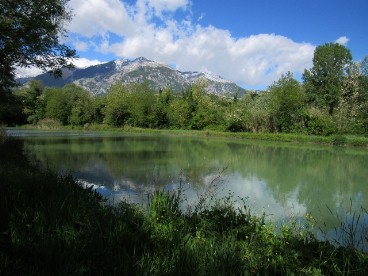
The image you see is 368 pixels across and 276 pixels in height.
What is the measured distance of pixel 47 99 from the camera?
8131 cm

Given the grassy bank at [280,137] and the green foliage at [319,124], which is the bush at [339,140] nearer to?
the grassy bank at [280,137]

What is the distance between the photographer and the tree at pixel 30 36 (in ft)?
46.5

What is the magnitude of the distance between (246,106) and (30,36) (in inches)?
1778

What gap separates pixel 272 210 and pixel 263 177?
6702 millimetres

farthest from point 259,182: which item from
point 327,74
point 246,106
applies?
point 327,74

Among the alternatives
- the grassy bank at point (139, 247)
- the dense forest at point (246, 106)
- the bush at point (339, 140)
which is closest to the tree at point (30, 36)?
the grassy bank at point (139, 247)

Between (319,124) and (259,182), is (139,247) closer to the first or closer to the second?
(259,182)

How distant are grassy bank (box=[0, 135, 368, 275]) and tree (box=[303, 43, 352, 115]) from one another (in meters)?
59.0

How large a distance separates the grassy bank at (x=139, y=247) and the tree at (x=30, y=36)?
35.4 ft

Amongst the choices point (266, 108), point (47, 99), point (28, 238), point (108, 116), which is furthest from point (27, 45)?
point (47, 99)

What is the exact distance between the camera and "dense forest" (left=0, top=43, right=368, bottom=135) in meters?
48.7

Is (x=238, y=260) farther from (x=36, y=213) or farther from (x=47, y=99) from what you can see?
(x=47, y=99)

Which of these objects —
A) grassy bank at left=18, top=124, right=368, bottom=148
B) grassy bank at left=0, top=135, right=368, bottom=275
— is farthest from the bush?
grassy bank at left=0, top=135, right=368, bottom=275

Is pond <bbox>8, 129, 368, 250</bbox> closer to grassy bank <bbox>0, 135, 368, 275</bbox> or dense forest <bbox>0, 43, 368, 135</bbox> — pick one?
grassy bank <bbox>0, 135, 368, 275</bbox>
